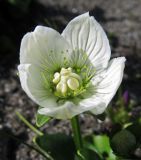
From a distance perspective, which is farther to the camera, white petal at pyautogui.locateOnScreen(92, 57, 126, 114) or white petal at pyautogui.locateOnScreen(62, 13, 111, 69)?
white petal at pyautogui.locateOnScreen(62, 13, 111, 69)

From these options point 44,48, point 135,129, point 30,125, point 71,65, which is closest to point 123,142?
point 135,129

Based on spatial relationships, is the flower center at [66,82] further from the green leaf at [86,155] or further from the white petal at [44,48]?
the green leaf at [86,155]

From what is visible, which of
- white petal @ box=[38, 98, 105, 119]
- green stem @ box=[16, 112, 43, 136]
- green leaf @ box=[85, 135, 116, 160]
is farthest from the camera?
green stem @ box=[16, 112, 43, 136]

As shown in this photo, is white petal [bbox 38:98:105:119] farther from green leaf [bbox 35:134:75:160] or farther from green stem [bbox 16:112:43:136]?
green stem [bbox 16:112:43:136]

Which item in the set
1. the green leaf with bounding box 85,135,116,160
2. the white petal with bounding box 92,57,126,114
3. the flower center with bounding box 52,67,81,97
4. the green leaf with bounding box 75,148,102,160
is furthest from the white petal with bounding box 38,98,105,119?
the green leaf with bounding box 85,135,116,160

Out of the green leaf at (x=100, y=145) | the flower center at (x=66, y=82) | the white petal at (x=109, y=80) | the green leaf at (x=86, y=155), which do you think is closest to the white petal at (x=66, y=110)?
the white petal at (x=109, y=80)

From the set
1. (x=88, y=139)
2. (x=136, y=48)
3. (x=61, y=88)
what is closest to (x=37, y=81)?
(x=61, y=88)

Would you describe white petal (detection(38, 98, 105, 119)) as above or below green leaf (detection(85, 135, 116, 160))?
above
